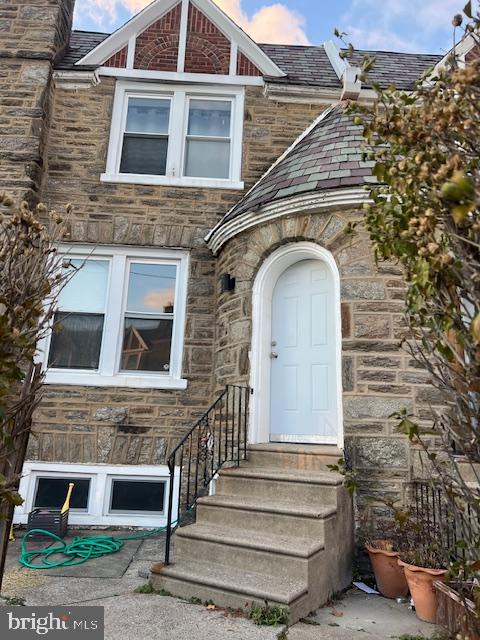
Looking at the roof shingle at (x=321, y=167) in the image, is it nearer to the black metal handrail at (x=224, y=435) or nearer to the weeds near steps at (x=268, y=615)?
the black metal handrail at (x=224, y=435)

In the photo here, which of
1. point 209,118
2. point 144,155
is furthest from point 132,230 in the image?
point 209,118

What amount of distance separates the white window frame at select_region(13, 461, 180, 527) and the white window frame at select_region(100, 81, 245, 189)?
14.4 feet

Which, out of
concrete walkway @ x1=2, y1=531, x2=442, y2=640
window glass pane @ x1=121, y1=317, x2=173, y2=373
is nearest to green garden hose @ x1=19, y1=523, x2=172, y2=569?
concrete walkway @ x1=2, y1=531, x2=442, y2=640

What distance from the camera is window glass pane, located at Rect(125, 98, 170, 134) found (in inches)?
305

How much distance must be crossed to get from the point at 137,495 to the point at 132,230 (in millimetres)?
3891

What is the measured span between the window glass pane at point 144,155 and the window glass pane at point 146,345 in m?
2.54

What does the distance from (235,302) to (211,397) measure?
1.45 m

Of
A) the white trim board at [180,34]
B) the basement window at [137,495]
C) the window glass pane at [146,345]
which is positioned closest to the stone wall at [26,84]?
the white trim board at [180,34]

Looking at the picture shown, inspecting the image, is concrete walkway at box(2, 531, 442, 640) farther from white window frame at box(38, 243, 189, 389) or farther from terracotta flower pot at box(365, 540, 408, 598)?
white window frame at box(38, 243, 189, 389)

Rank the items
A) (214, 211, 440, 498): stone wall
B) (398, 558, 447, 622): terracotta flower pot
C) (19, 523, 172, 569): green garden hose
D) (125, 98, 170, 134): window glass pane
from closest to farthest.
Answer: (398, 558, 447, 622): terracotta flower pot < (19, 523, 172, 569): green garden hose < (214, 211, 440, 498): stone wall < (125, 98, 170, 134): window glass pane

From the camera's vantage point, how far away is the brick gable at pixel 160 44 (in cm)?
789

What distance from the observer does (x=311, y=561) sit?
141 inches

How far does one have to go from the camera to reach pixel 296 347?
5719 millimetres

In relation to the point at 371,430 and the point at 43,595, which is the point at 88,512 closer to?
the point at 43,595
